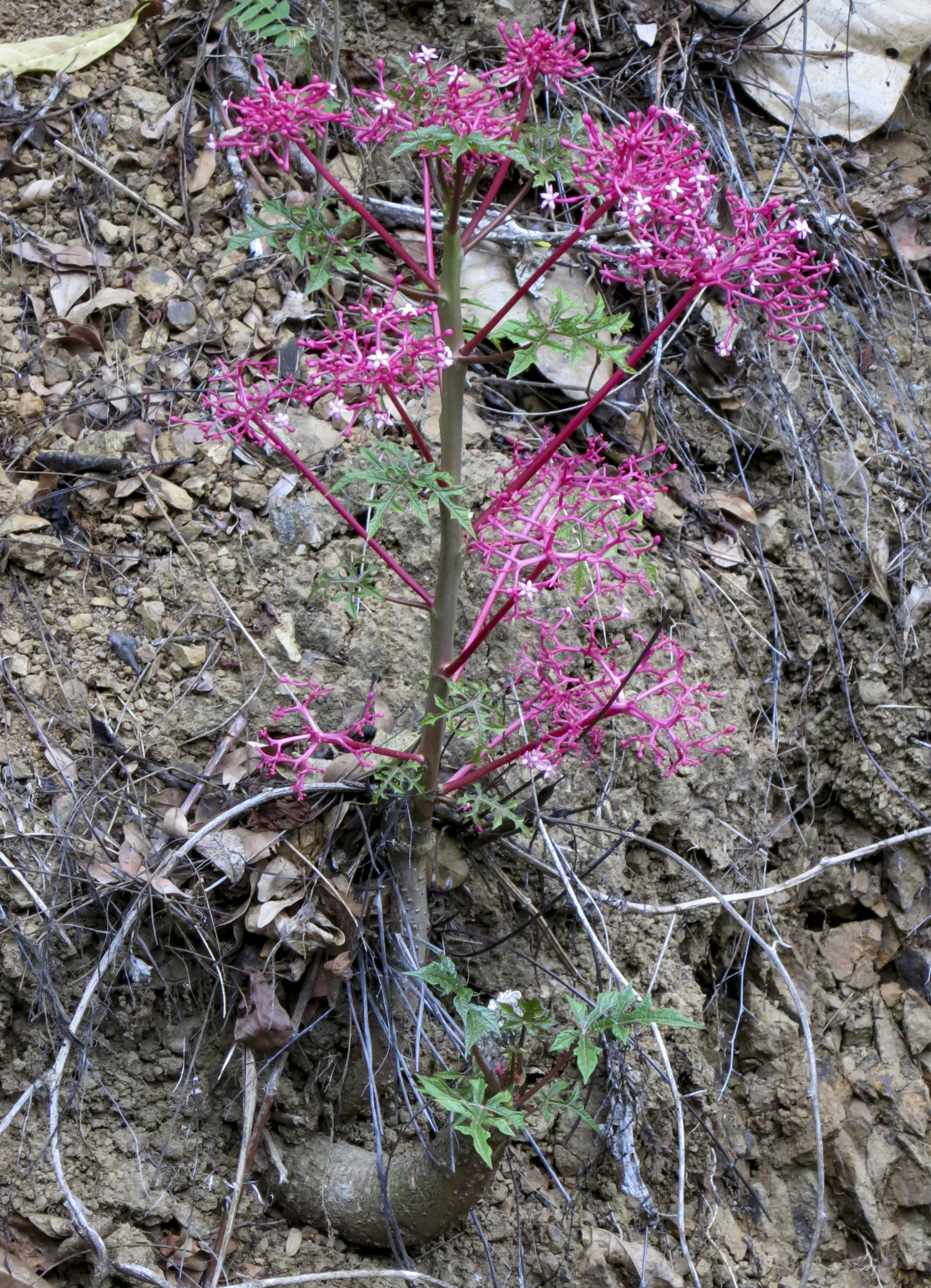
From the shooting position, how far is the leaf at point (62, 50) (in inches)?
114

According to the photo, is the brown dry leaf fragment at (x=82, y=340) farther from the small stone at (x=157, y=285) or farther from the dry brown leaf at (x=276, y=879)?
the dry brown leaf at (x=276, y=879)

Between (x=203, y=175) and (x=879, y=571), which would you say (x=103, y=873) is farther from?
(x=879, y=571)

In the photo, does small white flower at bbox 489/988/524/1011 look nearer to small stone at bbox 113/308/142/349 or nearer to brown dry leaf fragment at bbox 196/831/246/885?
brown dry leaf fragment at bbox 196/831/246/885

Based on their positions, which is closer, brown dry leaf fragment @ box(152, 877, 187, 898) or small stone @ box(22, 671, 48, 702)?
brown dry leaf fragment @ box(152, 877, 187, 898)

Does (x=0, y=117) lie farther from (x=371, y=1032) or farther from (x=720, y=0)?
(x=371, y=1032)

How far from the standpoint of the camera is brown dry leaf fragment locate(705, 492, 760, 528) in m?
2.86

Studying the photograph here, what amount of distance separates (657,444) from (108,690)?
5.05 ft

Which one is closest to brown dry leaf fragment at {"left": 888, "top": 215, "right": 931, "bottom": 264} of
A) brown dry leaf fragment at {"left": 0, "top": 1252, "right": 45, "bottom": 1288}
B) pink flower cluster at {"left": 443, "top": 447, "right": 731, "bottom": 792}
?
pink flower cluster at {"left": 443, "top": 447, "right": 731, "bottom": 792}

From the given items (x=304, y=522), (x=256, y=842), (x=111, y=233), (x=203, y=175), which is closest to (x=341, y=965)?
(x=256, y=842)

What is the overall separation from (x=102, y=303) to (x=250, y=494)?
681 millimetres

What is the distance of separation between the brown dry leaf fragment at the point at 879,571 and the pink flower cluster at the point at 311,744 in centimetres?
141

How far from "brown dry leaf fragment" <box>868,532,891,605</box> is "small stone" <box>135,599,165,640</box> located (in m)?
1.83

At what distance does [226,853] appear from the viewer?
2125 mm


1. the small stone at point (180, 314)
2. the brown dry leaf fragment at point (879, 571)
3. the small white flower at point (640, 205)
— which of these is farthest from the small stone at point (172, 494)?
the brown dry leaf fragment at point (879, 571)
